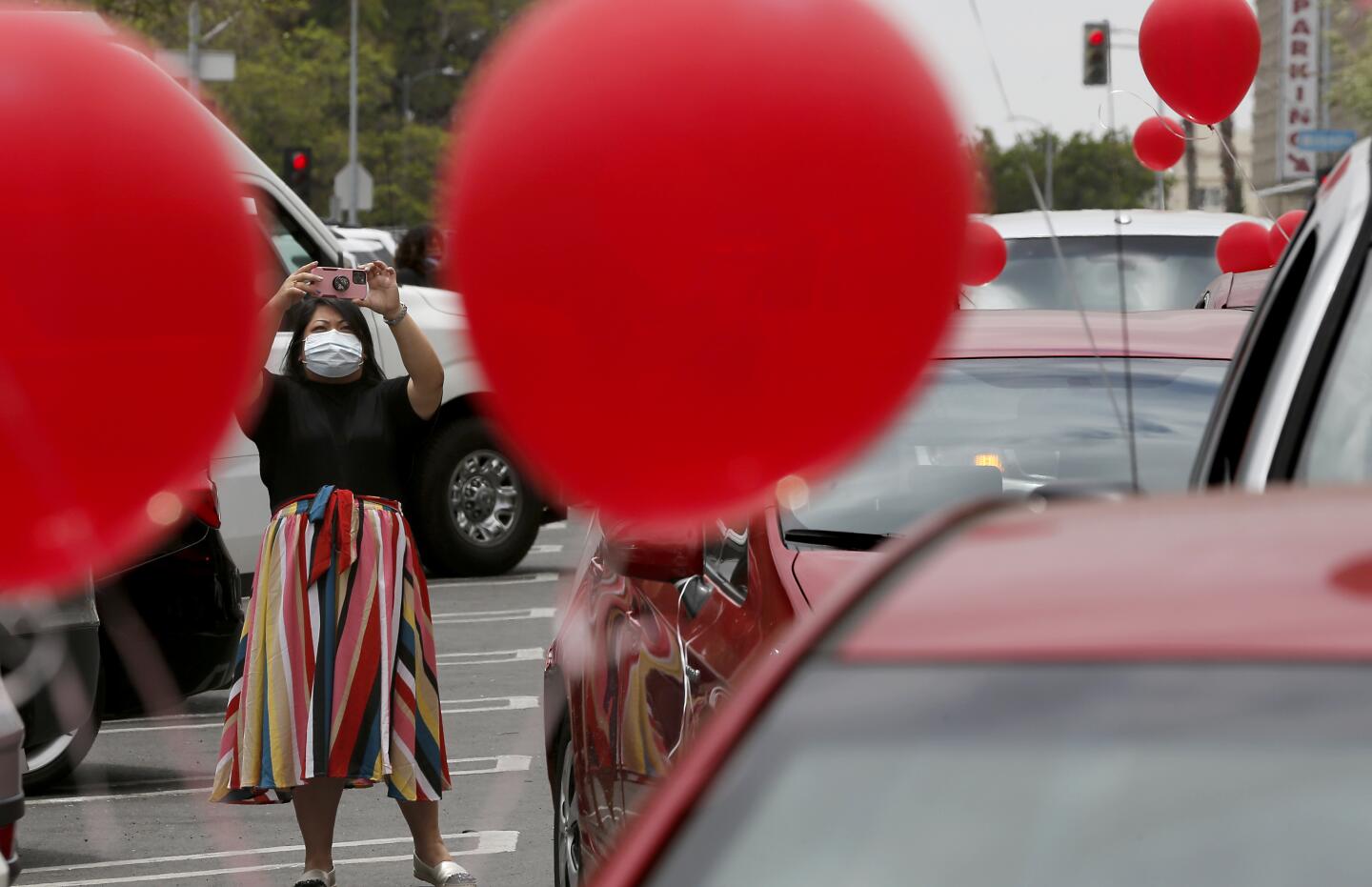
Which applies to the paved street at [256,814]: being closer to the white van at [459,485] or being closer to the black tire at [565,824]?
the black tire at [565,824]

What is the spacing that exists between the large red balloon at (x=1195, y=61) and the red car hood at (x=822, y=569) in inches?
82.4

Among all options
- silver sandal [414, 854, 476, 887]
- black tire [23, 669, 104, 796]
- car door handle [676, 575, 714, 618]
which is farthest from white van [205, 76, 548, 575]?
car door handle [676, 575, 714, 618]

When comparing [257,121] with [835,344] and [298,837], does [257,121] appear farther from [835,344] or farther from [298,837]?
[835,344]

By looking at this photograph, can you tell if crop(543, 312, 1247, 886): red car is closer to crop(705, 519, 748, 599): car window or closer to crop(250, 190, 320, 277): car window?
crop(705, 519, 748, 599): car window

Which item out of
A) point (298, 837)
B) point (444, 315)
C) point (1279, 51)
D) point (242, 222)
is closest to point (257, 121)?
point (1279, 51)

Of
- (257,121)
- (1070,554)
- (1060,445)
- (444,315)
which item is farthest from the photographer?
(257,121)

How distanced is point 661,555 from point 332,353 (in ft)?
6.99

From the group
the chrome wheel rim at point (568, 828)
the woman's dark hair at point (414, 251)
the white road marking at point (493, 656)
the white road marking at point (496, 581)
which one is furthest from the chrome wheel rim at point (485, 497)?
the chrome wheel rim at point (568, 828)

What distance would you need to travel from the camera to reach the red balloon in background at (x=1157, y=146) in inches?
328

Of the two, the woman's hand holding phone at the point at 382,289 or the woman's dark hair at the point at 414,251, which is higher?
the woman's hand holding phone at the point at 382,289

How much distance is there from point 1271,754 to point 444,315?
10.6 meters

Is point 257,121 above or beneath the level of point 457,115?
beneath

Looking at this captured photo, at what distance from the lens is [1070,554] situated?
236 cm

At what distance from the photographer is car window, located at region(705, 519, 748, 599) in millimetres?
4869
